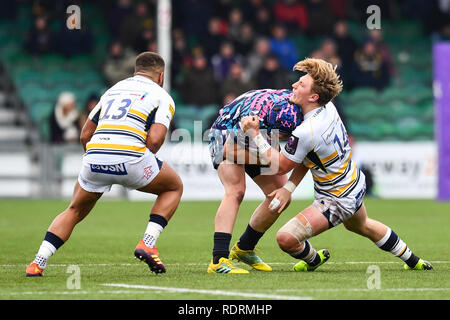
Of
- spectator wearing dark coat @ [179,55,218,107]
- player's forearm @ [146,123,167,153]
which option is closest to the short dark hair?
player's forearm @ [146,123,167,153]

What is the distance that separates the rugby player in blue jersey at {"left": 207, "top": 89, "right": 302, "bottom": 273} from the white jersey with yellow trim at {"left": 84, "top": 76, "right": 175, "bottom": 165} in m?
0.62

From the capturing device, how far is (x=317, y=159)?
836 centimetres

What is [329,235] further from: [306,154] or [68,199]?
[68,199]

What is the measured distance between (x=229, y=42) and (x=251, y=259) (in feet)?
46.7

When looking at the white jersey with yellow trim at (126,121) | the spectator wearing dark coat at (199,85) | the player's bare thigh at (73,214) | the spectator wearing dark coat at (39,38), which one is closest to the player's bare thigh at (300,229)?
the white jersey with yellow trim at (126,121)

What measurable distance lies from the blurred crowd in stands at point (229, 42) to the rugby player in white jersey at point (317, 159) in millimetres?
12715

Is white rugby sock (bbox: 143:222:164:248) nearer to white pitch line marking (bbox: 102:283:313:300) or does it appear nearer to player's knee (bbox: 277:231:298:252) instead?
white pitch line marking (bbox: 102:283:313:300)

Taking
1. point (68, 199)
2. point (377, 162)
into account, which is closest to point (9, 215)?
point (68, 199)

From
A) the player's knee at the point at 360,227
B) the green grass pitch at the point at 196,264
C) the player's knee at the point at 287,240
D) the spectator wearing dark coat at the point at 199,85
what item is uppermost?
the spectator wearing dark coat at the point at 199,85

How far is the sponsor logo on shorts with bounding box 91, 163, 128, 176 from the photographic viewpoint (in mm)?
8156

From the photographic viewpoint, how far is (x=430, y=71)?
2531 centimetres

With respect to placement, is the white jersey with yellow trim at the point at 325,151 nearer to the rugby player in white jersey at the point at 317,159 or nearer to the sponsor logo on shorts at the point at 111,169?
the rugby player in white jersey at the point at 317,159

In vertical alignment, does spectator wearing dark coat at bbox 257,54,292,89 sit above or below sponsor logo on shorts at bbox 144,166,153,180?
above

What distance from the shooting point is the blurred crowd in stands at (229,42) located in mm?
21906
